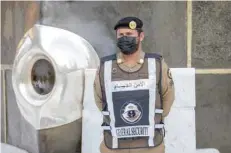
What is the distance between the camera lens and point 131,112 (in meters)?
4.05

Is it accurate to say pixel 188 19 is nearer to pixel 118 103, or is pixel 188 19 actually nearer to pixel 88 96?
pixel 88 96

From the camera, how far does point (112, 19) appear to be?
18.7 ft

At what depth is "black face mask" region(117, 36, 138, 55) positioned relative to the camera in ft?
A: 13.1

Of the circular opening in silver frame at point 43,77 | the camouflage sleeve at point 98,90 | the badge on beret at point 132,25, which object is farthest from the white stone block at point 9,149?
the badge on beret at point 132,25

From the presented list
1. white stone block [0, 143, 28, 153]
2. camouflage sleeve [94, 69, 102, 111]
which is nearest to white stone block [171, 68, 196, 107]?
camouflage sleeve [94, 69, 102, 111]

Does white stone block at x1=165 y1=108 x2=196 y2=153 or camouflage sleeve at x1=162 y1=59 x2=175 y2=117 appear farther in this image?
white stone block at x1=165 y1=108 x2=196 y2=153

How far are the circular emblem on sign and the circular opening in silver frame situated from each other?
1.49 metres

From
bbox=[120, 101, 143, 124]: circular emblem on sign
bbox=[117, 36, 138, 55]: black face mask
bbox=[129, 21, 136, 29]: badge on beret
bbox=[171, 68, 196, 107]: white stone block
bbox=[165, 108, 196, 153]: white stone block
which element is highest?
bbox=[129, 21, 136, 29]: badge on beret

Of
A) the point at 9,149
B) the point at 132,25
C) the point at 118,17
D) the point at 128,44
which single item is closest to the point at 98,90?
the point at 128,44

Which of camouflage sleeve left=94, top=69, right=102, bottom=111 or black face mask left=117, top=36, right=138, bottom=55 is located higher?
black face mask left=117, top=36, right=138, bottom=55

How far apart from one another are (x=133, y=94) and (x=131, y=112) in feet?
0.48

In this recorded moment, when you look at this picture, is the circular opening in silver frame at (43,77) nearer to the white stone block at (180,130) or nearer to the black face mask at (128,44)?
the white stone block at (180,130)

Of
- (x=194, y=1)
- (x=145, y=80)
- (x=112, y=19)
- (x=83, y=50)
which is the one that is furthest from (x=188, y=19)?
(x=145, y=80)

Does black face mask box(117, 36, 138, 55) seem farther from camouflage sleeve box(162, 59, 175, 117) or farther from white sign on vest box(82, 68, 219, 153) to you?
white sign on vest box(82, 68, 219, 153)
